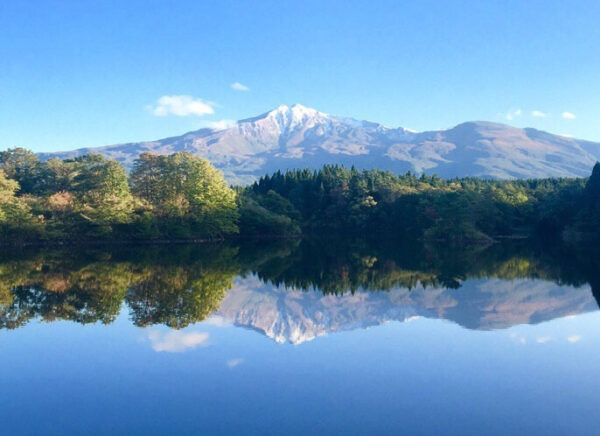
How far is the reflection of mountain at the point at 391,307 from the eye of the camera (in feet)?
62.8

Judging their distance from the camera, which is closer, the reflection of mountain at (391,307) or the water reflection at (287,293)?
the reflection of mountain at (391,307)

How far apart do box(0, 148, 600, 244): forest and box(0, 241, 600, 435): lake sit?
30.2 m

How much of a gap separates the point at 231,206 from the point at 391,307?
1925 inches

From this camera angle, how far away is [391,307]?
2192cm

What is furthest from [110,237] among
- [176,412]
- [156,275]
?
[176,412]

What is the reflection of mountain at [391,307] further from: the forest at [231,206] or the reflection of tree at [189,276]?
the forest at [231,206]

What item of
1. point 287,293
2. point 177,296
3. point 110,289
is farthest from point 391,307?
point 110,289

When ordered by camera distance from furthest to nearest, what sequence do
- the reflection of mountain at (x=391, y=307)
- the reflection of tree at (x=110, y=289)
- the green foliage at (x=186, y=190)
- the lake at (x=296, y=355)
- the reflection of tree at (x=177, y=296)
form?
the green foliage at (x=186, y=190) < the reflection of tree at (x=110, y=289) < the reflection of mountain at (x=391, y=307) < the reflection of tree at (x=177, y=296) < the lake at (x=296, y=355)

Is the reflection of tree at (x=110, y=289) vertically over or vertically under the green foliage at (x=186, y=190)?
under

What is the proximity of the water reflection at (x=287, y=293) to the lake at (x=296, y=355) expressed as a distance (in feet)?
0.45

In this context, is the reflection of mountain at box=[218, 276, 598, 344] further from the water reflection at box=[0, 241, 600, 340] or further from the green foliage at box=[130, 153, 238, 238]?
the green foliage at box=[130, 153, 238, 238]

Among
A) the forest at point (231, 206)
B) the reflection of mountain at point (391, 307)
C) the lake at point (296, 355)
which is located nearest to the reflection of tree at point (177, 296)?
the lake at point (296, 355)

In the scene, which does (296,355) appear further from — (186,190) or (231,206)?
(231,206)

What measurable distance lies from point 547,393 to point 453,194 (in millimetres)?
74318
